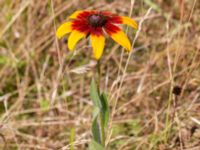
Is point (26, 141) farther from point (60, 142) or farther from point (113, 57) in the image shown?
point (113, 57)

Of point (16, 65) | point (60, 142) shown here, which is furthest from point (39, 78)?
point (60, 142)

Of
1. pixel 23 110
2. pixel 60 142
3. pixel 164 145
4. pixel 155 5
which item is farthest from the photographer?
pixel 155 5

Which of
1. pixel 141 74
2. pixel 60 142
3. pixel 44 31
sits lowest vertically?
pixel 60 142

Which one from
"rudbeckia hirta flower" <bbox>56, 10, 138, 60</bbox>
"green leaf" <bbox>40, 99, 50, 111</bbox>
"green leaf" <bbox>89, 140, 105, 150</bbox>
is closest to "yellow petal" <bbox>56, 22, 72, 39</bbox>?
"rudbeckia hirta flower" <bbox>56, 10, 138, 60</bbox>

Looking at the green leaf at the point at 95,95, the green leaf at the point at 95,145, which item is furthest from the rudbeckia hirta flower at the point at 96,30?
the green leaf at the point at 95,145

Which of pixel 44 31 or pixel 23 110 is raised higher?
pixel 44 31

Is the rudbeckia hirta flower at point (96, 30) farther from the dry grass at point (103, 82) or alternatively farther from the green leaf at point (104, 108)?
the dry grass at point (103, 82)
